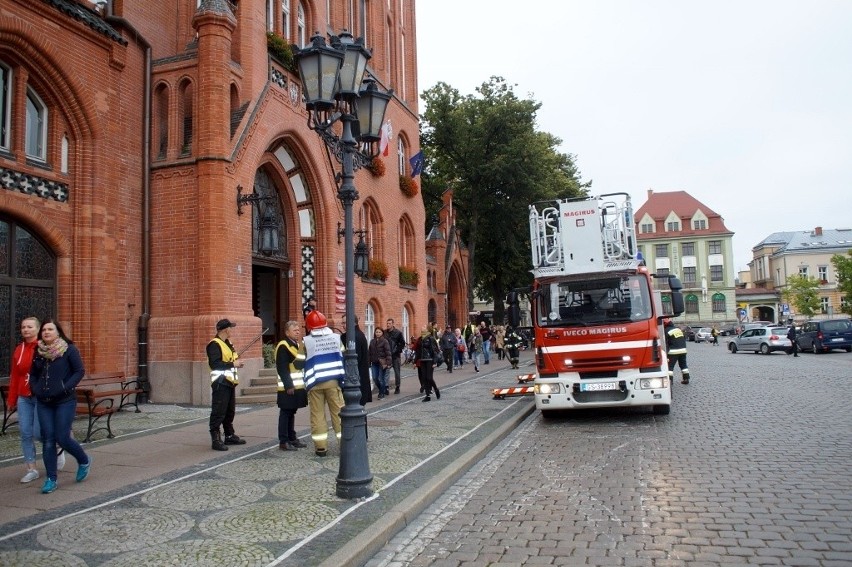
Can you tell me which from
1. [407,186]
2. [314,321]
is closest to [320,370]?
[314,321]

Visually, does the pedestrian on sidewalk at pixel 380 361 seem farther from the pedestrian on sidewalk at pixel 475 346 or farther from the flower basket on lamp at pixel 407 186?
the flower basket on lamp at pixel 407 186

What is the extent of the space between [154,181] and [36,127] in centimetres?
260

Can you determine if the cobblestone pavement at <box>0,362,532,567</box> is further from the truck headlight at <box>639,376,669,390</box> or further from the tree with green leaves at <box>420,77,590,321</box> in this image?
the tree with green leaves at <box>420,77,590,321</box>

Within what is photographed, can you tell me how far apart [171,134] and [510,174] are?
22531 mm

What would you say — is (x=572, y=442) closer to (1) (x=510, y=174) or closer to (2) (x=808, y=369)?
(2) (x=808, y=369)

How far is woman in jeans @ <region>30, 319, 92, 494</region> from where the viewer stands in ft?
21.1

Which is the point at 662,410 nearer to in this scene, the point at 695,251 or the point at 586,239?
the point at 586,239

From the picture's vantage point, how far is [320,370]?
8.13 meters

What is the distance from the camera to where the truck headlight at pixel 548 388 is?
35.0ft

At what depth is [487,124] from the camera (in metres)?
34.9

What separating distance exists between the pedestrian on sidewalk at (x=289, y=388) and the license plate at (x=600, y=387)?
450 cm

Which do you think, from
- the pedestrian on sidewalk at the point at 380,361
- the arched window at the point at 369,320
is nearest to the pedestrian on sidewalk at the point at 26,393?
the pedestrian on sidewalk at the point at 380,361

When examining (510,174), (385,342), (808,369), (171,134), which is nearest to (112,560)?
(385,342)

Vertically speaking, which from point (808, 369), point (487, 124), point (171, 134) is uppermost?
point (487, 124)
